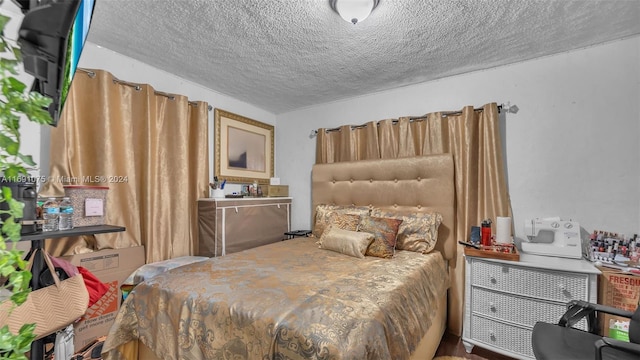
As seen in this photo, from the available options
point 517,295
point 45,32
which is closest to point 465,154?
point 517,295

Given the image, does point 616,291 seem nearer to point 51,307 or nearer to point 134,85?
point 51,307

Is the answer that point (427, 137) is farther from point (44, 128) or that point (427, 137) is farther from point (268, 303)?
point (44, 128)

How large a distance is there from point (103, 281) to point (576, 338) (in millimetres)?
3073

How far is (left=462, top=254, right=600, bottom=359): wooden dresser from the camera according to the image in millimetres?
1780

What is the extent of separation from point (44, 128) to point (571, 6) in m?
3.71

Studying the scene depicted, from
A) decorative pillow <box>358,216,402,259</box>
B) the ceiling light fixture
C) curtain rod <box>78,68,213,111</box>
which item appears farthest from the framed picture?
the ceiling light fixture

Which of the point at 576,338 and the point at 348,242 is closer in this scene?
the point at 576,338

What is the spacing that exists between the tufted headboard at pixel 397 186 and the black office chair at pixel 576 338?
1.05 meters

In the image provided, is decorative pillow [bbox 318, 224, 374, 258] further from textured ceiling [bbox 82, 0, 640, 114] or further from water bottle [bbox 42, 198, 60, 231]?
water bottle [bbox 42, 198, 60, 231]

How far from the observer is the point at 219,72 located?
259 centimetres

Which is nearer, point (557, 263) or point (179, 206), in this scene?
point (557, 263)

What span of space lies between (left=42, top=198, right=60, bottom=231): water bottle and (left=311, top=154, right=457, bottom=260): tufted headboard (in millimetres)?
2289

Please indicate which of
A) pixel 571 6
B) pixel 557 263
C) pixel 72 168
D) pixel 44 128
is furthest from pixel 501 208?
pixel 44 128

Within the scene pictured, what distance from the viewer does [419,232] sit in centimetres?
236
